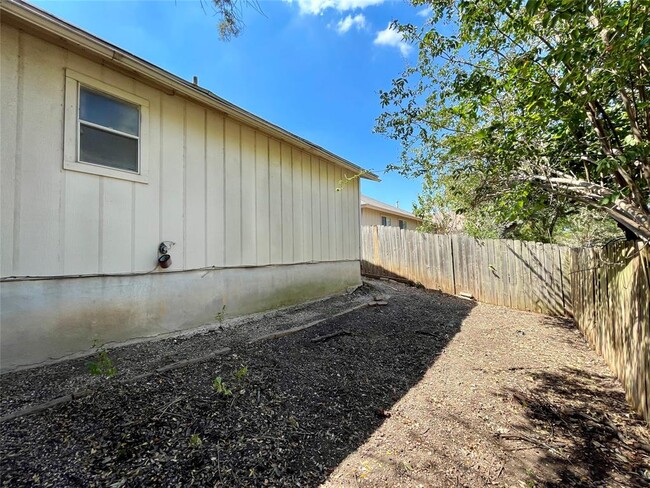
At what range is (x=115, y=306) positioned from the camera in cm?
358

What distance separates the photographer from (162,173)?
4.04 meters

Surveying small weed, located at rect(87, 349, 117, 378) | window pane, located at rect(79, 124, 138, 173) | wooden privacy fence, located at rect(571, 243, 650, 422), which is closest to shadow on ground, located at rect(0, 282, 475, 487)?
small weed, located at rect(87, 349, 117, 378)

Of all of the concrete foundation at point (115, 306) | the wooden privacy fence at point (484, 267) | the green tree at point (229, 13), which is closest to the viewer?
the concrete foundation at point (115, 306)

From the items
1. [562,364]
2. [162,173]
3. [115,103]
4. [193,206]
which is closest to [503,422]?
[562,364]

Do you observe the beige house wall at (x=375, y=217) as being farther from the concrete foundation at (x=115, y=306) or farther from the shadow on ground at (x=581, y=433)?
the shadow on ground at (x=581, y=433)

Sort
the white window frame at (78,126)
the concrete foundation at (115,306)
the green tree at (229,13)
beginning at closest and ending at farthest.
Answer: the concrete foundation at (115,306) → the green tree at (229,13) → the white window frame at (78,126)

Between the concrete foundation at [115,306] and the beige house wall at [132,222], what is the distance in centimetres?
1

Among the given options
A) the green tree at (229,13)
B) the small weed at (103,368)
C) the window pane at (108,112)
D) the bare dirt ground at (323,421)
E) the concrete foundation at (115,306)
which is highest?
the green tree at (229,13)

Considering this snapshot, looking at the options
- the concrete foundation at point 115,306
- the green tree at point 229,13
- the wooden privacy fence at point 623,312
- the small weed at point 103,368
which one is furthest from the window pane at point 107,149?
the wooden privacy fence at point 623,312

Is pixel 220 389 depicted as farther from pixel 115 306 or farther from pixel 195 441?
pixel 115 306

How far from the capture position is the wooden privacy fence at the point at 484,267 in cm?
679

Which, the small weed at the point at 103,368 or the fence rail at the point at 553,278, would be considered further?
the fence rail at the point at 553,278

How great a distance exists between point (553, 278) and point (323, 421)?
684 cm

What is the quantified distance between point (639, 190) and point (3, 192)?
6.17 metres
